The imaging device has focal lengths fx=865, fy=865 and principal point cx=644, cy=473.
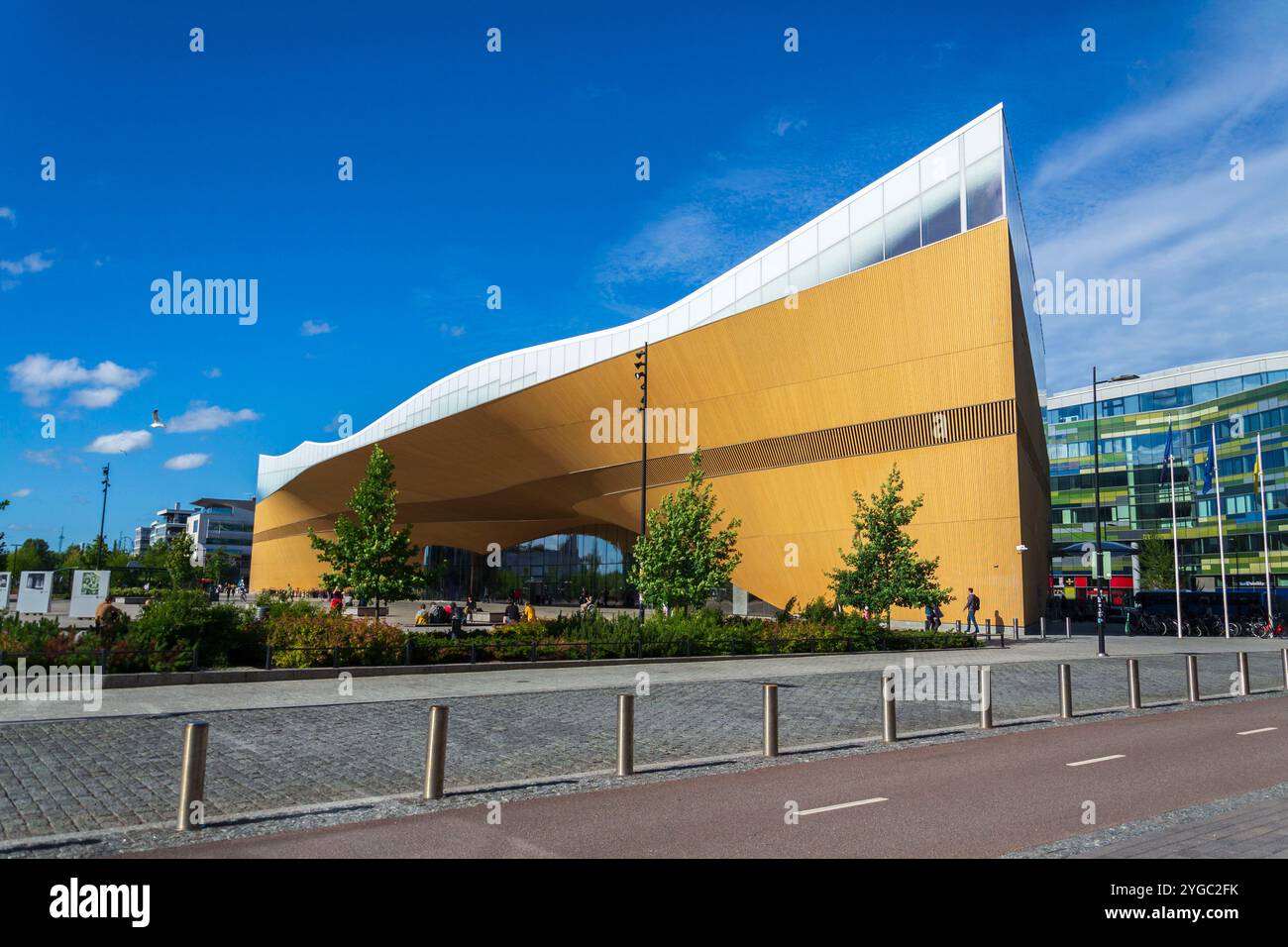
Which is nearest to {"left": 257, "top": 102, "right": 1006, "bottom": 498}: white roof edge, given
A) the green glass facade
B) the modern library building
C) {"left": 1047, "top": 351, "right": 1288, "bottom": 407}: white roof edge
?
the modern library building

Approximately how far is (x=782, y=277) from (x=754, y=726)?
2728cm

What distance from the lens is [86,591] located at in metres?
22.8

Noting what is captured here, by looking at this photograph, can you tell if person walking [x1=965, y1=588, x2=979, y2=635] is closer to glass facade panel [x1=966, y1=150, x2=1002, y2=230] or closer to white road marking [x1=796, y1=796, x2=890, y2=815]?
glass facade panel [x1=966, y1=150, x2=1002, y2=230]

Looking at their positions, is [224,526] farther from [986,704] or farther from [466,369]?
[986,704]

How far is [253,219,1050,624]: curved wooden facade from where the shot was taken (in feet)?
102

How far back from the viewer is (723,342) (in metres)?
38.4

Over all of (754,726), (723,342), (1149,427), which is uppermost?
(1149,427)

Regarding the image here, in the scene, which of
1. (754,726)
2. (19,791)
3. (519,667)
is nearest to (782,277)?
(519,667)

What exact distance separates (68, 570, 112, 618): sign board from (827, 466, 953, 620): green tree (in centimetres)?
2153

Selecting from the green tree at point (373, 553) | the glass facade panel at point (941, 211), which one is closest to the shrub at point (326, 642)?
the green tree at point (373, 553)

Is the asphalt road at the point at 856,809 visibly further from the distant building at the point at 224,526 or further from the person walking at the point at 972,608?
the distant building at the point at 224,526

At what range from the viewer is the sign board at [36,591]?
953 inches

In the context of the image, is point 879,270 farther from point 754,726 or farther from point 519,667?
point 754,726

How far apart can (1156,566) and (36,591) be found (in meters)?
83.6
